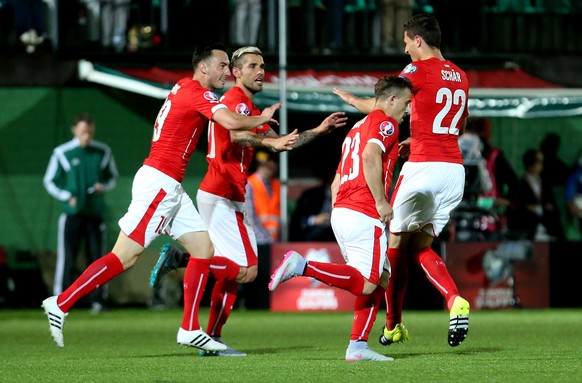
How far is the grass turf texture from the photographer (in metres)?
8.84

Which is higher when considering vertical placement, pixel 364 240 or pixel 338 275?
pixel 364 240

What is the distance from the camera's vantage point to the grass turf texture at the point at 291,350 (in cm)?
884

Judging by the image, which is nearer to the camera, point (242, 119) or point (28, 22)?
point (242, 119)

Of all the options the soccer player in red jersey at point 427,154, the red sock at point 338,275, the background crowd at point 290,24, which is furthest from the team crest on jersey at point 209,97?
the background crowd at point 290,24

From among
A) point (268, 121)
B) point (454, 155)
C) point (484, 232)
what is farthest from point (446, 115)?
point (484, 232)

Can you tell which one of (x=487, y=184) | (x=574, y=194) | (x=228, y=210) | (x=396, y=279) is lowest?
(x=574, y=194)

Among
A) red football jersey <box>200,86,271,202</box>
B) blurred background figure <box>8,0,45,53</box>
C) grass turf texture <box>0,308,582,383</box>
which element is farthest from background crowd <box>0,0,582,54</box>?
red football jersey <box>200,86,271,202</box>

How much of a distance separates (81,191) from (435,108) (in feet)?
25.9

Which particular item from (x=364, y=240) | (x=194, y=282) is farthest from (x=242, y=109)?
(x=364, y=240)

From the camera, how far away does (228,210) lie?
36.6 ft

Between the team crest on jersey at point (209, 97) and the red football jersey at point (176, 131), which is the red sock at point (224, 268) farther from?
the team crest on jersey at point (209, 97)

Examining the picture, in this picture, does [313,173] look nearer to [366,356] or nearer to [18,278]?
[18,278]

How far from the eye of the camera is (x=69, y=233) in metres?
17.6

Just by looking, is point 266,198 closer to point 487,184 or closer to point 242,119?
point 487,184
